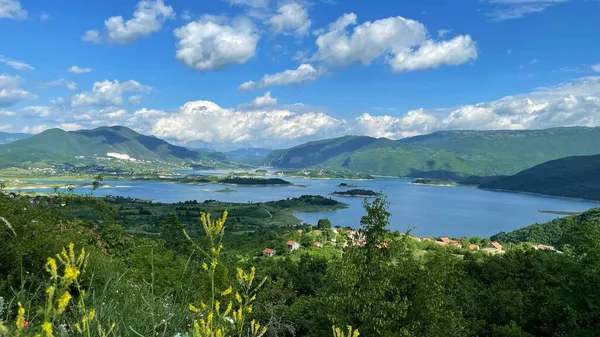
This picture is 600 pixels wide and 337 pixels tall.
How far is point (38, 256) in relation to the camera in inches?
239

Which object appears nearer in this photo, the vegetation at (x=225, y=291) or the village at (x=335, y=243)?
the vegetation at (x=225, y=291)

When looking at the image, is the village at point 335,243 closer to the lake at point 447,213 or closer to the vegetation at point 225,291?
the lake at point 447,213

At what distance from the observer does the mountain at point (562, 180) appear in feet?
458

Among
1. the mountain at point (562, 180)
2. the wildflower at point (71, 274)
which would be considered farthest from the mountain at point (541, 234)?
the mountain at point (562, 180)

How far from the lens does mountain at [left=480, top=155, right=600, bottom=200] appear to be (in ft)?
458

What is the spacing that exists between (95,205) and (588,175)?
593 feet

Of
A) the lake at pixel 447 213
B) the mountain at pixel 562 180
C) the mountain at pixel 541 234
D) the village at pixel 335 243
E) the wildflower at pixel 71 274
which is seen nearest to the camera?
the wildflower at pixel 71 274

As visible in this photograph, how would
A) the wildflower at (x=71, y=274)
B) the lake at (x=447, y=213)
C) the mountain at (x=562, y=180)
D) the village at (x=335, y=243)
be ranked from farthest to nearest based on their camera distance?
the mountain at (x=562, y=180), the lake at (x=447, y=213), the village at (x=335, y=243), the wildflower at (x=71, y=274)

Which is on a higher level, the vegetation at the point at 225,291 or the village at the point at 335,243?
the vegetation at the point at 225,291

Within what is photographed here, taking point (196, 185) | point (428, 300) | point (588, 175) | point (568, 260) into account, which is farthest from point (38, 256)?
point (588, 175)

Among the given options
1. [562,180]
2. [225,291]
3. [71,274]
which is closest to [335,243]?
[225,291]

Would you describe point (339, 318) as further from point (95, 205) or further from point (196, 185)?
point (196, 185)

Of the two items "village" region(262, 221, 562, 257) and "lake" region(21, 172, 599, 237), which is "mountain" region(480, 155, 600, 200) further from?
"village" region(262, 221, 562, 257)

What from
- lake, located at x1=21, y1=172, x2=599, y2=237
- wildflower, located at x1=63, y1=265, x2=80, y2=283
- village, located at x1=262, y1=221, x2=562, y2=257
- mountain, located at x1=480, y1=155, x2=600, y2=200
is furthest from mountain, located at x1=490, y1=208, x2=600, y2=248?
mountain, located at x1=480, y1=155, x2=600, y2=200
